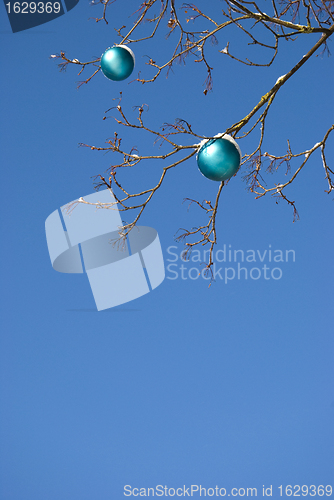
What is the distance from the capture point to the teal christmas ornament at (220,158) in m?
0.83

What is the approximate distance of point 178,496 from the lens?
2836 mm

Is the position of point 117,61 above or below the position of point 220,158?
above

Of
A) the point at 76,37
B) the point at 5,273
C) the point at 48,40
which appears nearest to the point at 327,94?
the point at 76,37

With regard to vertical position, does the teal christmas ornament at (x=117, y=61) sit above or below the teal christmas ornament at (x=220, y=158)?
above

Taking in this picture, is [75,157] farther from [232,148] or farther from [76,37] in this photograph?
[232,148]

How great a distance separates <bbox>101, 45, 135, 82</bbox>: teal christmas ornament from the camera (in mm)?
1176

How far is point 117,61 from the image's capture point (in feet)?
3.87

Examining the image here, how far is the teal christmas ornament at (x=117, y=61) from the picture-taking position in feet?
3.86

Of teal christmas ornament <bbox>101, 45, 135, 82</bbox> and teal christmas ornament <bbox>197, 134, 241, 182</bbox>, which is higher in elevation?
teal christmas ornament <bbox>101, 45, 135, 82</bbox>

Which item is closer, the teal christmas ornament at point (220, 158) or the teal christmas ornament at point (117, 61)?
the teal christmas ornament at point (220, 158)

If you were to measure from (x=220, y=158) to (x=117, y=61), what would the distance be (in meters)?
0.53

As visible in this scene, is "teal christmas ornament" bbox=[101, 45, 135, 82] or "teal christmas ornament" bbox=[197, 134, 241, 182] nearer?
"teal christmas ornament" bbox=[197, 134, 241, 182]

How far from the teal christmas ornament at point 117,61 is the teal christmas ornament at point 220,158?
48cm

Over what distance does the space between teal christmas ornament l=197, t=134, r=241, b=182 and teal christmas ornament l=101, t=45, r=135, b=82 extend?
0.48 m
